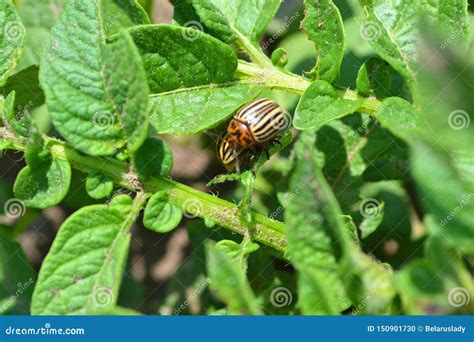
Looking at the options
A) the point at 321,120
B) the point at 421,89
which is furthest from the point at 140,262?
the point at 421,89

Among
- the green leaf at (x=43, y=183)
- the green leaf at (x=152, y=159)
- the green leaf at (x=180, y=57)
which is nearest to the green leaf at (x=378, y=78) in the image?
the green leaf at (x=180, y=57)

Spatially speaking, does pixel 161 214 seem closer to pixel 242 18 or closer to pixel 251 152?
pixel 251 152

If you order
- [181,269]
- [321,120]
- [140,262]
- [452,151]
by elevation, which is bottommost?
[140,262]

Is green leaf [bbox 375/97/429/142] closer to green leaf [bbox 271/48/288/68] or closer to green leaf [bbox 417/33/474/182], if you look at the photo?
green leaf [bbox 417/33/474/182]

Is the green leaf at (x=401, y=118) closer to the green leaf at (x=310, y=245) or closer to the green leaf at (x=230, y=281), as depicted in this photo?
the green leaf at (x=310, y=245)

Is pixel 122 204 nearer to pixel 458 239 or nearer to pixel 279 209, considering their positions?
Answer: pixel 279 209

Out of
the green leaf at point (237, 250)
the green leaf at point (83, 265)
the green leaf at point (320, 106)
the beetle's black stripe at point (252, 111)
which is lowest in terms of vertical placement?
the green leaf at point (83, 265)
